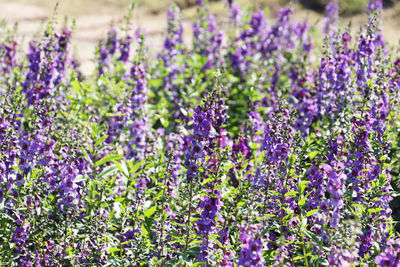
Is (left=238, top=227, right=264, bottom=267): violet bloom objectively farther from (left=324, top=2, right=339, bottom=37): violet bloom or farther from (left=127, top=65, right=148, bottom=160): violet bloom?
(left=324, top=2, right=339, bottom=37): violet bloom

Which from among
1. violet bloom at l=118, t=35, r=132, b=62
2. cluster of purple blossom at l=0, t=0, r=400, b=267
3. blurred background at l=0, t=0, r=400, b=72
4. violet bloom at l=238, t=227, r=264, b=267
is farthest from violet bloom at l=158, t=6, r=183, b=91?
violet bloom at l=238, t=227, r=264, b=267

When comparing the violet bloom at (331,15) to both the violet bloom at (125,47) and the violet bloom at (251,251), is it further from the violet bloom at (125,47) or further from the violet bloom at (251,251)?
the violet bloom at (251,251)

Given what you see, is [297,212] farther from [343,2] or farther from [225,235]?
[343,2]

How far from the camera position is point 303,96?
8.08 meters

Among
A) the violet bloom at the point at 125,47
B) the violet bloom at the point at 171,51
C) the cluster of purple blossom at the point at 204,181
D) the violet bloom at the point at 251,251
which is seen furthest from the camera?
the violet bloom at the point at 171,51

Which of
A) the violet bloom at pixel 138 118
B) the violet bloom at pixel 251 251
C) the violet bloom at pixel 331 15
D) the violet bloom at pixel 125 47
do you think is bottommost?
the violet bloom at pixel 251 251

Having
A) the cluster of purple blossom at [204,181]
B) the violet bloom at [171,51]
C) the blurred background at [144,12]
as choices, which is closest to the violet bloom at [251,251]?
the cluster of purple blossom at [204,181]

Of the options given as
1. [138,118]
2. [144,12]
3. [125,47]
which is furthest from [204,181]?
[144,12]

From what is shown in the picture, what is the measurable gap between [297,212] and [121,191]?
Result: 228 cm

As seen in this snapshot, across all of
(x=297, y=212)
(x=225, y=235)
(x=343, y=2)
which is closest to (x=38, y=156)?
(x=225, y=235)

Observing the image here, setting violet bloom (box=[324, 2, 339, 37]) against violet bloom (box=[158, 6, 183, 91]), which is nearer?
violet bloom (box=[158, 6, 183, 91])

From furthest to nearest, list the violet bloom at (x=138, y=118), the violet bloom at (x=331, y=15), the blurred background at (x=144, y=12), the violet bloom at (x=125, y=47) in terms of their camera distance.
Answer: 1. the blurred background at (x=144, y=12)
2. the violet bloom at (x=331, y=15)
3. the violet bloom at (x=125, y=47)
4. the violet bloom at (x=138, y=118)

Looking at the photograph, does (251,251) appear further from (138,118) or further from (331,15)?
(331,15)

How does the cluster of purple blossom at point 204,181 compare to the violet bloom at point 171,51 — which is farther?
the violet bloom at point 171,51
